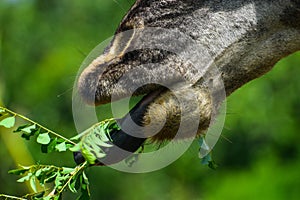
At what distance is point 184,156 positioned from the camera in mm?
14070

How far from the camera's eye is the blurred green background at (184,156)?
1473 centimetres

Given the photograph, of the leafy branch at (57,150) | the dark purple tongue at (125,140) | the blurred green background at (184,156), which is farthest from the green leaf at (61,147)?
the blurred green background at (184,156)

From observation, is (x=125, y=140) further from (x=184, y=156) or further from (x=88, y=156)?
(x=184, y=156)

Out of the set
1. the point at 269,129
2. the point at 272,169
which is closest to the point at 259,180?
the point at 272,169

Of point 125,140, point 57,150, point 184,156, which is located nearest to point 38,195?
point 57,150

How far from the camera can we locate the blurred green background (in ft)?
48.3

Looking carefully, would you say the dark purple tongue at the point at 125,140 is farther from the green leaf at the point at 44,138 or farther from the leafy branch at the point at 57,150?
the green leaf at the point at 44,138

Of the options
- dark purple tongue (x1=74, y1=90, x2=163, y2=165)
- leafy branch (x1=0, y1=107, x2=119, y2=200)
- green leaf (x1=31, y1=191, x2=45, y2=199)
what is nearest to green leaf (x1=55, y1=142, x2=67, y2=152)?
leafy branch (x1=0, y1=107, x2=119, y2=200)

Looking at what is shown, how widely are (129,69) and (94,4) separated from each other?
13.3 m

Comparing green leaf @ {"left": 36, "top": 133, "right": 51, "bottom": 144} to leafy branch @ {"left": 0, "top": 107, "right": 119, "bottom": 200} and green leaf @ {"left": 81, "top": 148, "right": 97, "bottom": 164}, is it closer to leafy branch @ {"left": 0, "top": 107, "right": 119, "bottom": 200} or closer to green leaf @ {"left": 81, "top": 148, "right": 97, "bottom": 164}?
leafy branch @ {"left": 0, "top": 107, "right": 119, "bottom": 200}

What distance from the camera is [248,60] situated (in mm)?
5551

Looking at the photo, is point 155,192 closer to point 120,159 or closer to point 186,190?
point 186,190

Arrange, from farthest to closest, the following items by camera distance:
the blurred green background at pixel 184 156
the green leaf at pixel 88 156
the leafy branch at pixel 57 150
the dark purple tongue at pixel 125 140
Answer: the blurred green background at pixel 184 156
the dark purple tongue at pixel 125 140
the leafy branch at pixel 57 150
the green leaf at pixel 88 156

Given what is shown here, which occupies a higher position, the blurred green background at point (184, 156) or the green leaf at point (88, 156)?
the green leaf at point (88, 156)
